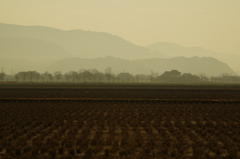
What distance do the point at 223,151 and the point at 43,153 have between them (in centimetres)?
1033

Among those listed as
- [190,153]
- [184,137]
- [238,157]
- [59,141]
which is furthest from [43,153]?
[238,157]

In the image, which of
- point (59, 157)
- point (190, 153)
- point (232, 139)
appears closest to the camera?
point (59, 157)

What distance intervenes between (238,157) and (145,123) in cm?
981

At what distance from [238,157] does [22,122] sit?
17.7 meters

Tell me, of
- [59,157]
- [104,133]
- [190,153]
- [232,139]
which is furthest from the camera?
[104,133]

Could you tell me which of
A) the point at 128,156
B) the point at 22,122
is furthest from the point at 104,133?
the point at 22,122

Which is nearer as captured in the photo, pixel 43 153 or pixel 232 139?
pixel 43 153

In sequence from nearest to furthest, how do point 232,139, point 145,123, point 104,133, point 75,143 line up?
point 75,143 < point 232,139 < point 104,133 < point 145,123

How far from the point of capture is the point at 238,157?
13352 millimetres

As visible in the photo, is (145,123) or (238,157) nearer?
(238,157)

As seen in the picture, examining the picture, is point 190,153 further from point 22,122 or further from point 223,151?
point 22,122

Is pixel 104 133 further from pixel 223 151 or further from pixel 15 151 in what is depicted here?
pixel 223 151

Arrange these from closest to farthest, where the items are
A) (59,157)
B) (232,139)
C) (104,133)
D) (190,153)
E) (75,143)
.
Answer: (59,157), (190,153), (75,143), (232,139), (104,133)

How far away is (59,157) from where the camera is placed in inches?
515
